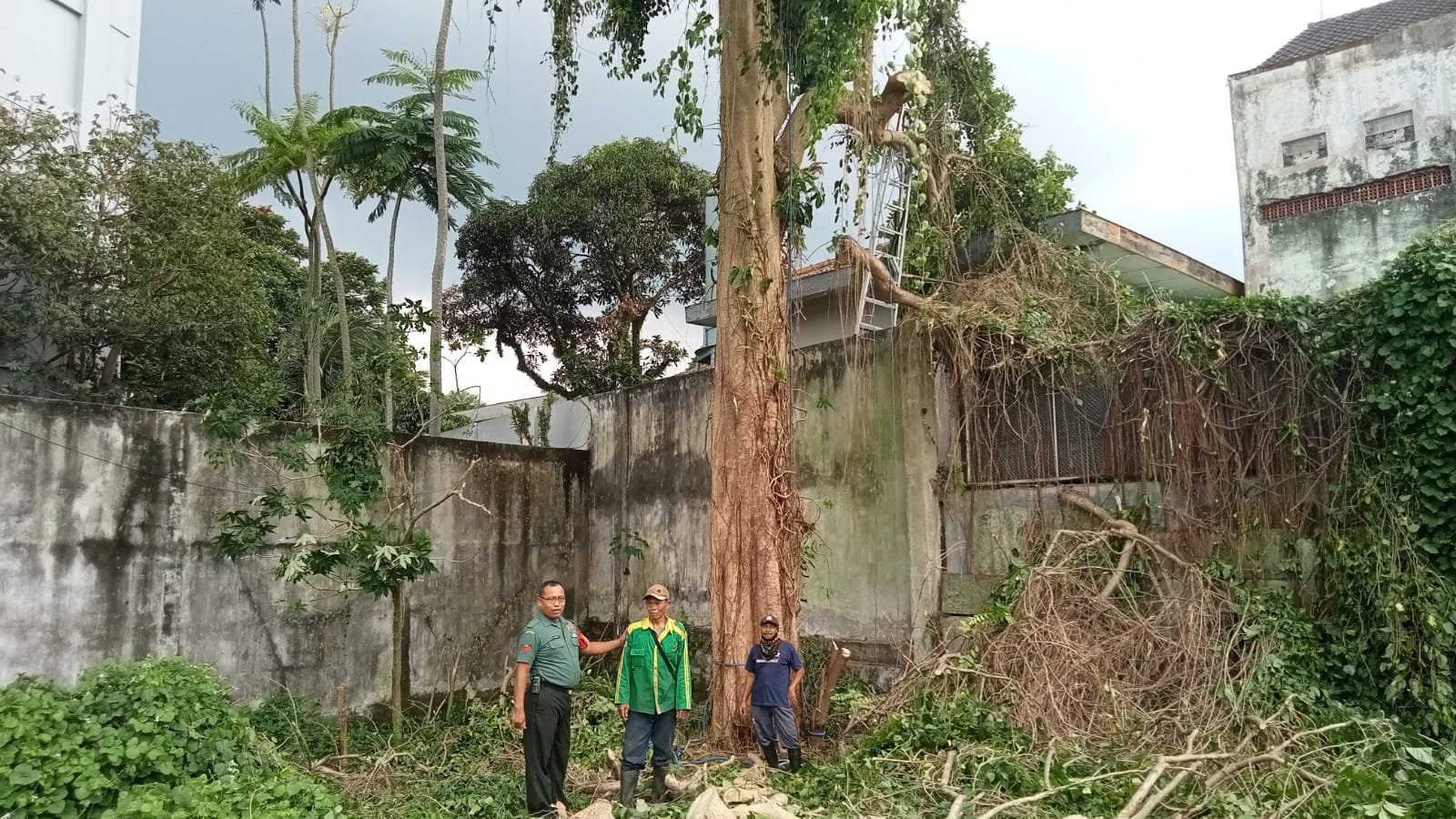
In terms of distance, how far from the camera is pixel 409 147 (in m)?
16.9

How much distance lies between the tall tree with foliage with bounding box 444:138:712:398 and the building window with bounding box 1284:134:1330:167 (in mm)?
10353

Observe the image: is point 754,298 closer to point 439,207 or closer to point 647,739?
point 647,739

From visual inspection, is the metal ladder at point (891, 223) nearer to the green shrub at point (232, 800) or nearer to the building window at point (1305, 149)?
the green shrub at point (232, 800)

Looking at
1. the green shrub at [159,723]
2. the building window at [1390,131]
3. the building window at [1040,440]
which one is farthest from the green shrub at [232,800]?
the building window at [1390,131]

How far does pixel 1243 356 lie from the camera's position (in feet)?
20.5

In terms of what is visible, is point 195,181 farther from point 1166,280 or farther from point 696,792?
point 1166,280

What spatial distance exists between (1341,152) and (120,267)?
17178 millimetres

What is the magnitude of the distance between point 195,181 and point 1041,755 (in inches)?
455

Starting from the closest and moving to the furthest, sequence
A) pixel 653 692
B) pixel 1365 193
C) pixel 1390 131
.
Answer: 1. pixel 653 692
2. pixel 1390 131
3. pixel 1365 193

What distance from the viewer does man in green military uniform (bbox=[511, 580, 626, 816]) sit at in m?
5.74

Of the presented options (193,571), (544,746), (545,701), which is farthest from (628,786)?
(193,571)

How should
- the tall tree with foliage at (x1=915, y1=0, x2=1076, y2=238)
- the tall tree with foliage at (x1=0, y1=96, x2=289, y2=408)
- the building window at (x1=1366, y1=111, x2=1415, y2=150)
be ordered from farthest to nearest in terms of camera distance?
the building window at (x1=1366, y1=111, x2=1415, y2=150) < the tall tree with foliage at (x1=0, y1=96, x2=289, y2=408) < the tall tree with foliage at (x1=915, y1=0, x2=1076, y2=238)

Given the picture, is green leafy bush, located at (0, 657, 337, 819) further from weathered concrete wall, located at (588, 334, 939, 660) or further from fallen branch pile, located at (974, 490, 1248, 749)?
fallen branch pile, located at (974, 490, 1248, 749)

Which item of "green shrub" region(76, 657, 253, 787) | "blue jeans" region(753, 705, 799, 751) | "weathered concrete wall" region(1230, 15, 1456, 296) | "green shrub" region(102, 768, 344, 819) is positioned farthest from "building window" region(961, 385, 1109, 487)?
"weathered concrete wall" region(1230, 15, 1456, 296)
